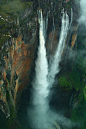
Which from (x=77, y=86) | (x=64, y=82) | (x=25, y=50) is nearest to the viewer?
(x=25, y=50)

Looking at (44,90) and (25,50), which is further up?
(25,50)

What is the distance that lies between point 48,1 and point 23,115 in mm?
12150

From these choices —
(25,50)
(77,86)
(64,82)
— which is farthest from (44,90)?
(25,50)

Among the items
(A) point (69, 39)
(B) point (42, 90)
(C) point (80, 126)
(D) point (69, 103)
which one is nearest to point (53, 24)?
(A) point (69, 39)

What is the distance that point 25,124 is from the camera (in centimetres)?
1534

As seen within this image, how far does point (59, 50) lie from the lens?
682 inches

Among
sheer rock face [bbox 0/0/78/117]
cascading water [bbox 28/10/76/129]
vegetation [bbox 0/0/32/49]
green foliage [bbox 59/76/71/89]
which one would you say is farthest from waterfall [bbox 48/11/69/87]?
vegetation [bbox 0/0/32/49]

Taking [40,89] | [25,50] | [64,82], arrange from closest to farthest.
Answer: [25,50] < [40,89] < [64,82]

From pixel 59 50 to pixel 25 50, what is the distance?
519cm

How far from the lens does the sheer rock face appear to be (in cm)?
1068

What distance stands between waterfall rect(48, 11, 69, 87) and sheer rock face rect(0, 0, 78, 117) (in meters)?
0.58

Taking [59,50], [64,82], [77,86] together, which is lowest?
[77,86]

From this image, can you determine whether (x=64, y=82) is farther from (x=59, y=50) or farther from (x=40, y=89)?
(x=59, y=50)

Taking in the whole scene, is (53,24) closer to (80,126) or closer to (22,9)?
(22,9)
